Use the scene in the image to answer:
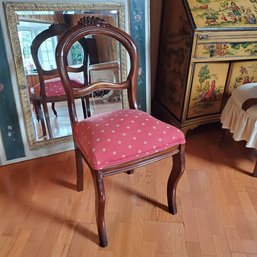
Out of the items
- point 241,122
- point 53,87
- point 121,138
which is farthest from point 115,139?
point 241,122

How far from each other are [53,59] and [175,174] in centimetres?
101

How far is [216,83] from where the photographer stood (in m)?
1.80

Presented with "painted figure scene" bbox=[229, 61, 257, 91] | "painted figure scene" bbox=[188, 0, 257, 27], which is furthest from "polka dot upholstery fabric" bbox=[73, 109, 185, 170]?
"painted figure scene" bbox=[229, 61, 257, 91]

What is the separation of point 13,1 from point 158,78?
1.22 meters

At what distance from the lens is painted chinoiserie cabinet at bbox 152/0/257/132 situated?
5.17ft

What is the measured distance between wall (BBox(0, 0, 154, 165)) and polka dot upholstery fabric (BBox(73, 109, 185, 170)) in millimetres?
607

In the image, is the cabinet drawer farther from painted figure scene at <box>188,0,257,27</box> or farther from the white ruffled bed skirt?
the white ruffled bed skirt

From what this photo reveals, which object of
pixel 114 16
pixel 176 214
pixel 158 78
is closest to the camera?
pixel 176 214

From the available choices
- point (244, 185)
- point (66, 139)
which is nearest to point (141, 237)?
point (244, 185)

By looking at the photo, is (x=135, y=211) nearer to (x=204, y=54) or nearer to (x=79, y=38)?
(x=79, y=38)

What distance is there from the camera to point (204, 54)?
1.61m

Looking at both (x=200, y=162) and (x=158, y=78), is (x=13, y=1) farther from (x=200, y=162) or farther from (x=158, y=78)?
(x=200, y=162)

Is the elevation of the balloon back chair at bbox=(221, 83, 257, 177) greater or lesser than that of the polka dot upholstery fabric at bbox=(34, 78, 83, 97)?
lesser

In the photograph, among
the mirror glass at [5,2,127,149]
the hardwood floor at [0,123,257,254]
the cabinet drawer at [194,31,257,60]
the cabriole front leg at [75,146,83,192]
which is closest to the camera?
the hardwood floor at [0,123,257,254]
